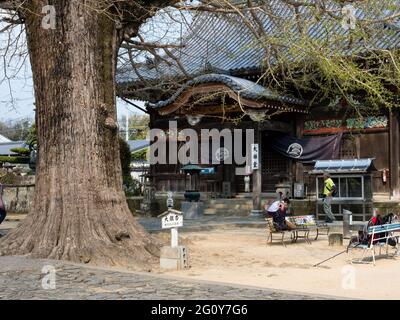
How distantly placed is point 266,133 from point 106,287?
50.2ft

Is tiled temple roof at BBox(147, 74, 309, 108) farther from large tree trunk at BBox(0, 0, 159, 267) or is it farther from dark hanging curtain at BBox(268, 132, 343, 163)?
large tree trunk at BBox(0, 0, 159, 267)

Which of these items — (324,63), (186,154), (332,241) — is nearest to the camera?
(324,63)

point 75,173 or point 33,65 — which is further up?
point 33,65

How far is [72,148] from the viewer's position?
976 cm

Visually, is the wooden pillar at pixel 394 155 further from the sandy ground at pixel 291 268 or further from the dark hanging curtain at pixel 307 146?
the sandy ground at pixel 291 268

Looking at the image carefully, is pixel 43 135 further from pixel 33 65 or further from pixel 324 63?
pixel 324 63

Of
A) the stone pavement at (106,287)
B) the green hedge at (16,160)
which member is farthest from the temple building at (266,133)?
the green hedge at (16,160)

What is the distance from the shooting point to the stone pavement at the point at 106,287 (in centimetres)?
636

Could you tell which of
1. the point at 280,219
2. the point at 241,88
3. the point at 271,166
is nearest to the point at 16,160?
the point at 271,166

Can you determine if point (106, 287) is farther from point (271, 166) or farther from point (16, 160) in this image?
point (16, 160)

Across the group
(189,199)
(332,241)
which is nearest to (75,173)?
(332,241)

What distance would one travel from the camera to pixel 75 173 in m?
9.74
